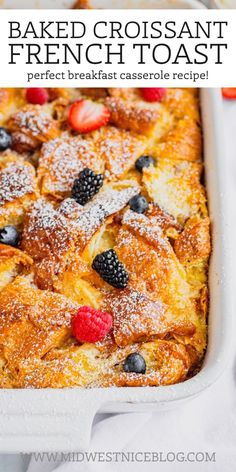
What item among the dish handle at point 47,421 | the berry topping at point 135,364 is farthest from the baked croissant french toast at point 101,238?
the dish handle at point 47,421

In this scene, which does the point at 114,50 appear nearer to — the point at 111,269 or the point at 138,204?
the point at 138,204

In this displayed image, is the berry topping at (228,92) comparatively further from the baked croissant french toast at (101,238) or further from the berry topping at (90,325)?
the berry topping at (90,325)

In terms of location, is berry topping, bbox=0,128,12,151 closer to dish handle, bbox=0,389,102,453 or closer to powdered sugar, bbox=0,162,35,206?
powdered sugar, bbox=0,162,35,206

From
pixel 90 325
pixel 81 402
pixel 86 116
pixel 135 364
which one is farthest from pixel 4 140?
pixel 81 402

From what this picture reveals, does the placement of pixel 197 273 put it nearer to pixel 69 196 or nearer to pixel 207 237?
pixel 207 237

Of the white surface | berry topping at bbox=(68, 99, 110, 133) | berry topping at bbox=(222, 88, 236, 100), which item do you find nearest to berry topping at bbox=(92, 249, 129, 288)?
the white surface

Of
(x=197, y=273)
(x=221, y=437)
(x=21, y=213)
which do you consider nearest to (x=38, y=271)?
(x=21, y=213)
